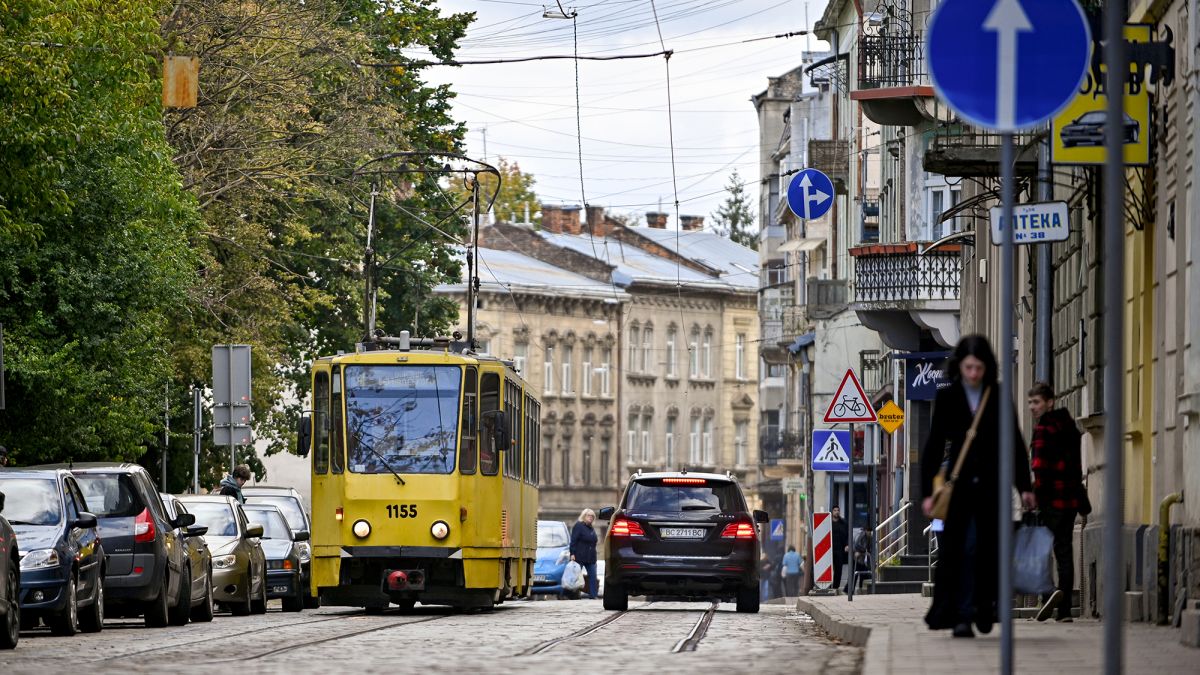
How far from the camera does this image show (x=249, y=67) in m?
40.5

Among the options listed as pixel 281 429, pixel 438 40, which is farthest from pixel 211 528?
pixel 438 40

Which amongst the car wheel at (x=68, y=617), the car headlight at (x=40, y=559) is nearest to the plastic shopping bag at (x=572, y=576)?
the car wheel at (x=68, y=617)

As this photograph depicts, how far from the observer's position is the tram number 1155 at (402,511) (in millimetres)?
27375

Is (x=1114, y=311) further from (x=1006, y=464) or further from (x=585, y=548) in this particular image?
(x=585, y=548)

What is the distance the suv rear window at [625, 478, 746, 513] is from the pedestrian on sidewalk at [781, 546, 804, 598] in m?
38.1

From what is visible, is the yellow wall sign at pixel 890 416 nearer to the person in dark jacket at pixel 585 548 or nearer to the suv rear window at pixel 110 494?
the person in dark jacket at pixel 585 548

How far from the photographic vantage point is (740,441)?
113062 mm

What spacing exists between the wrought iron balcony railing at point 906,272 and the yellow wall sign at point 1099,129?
22.1 meters

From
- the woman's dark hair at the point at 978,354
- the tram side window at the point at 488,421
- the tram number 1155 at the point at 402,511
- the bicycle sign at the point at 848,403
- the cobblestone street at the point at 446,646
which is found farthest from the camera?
the bicycle sign at the point at 848,403

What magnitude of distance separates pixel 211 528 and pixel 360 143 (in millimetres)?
16054

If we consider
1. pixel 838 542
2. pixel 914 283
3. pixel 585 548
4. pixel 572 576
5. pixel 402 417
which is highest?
pixel 914 283

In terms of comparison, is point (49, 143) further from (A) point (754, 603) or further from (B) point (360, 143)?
(B) point (360, 143)

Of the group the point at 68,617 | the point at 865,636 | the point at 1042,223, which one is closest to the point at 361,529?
the point at 68,617

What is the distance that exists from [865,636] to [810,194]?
81.1ft
